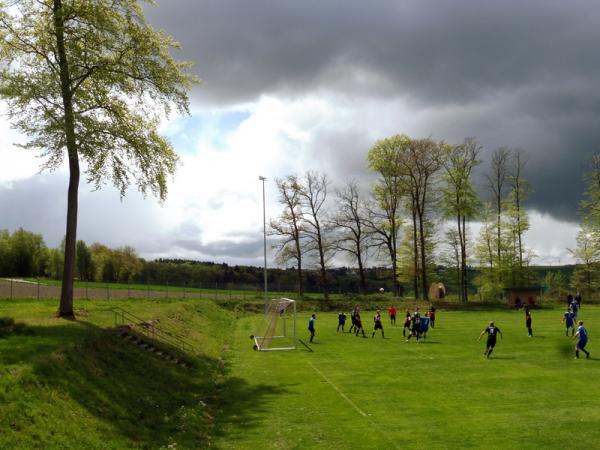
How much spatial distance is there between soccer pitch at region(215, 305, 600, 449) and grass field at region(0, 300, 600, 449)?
2.2 inches

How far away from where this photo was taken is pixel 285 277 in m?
150

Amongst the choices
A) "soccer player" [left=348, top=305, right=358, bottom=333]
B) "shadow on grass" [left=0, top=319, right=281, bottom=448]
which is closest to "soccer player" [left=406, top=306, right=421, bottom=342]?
"soccer player" [left=348, top=305, right=358, bottom=333]

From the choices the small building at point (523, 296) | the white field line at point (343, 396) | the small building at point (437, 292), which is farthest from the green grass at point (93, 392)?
the small building at point (437, 292)

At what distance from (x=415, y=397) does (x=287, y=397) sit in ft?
15.3

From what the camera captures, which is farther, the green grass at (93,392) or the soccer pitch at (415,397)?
the soccer pitch at (415,397)

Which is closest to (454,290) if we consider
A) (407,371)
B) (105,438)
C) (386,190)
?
(386,190)

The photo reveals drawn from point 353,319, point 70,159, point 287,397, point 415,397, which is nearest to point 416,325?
point 353,319

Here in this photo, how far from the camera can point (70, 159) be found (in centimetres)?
2531

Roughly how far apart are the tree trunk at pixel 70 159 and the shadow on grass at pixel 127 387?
2326 millimetres

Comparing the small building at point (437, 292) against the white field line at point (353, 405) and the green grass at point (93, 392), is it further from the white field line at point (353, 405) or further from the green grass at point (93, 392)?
the green grass at point (93, 392)

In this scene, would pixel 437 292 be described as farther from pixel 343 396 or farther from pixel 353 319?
pixel 343 396

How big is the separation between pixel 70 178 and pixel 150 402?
517 inches

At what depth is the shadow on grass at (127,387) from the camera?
562 inches

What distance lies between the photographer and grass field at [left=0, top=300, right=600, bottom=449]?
1336cm
